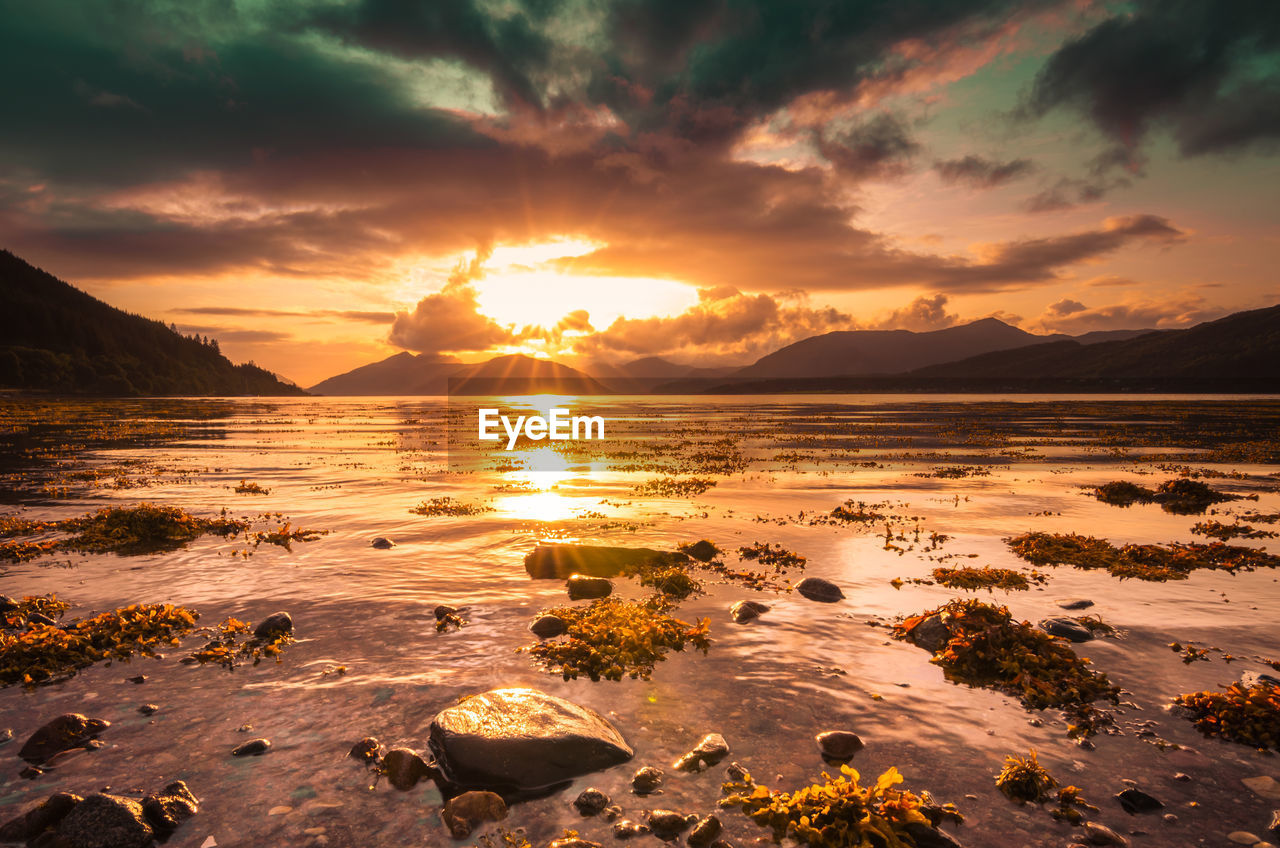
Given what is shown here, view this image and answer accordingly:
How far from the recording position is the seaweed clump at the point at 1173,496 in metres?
22.5

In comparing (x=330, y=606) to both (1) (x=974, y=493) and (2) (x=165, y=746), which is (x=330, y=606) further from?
(1) (x=974, y=493)

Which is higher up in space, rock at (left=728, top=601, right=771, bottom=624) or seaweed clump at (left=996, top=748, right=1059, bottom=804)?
seaweed clump at (left=996, top=748, right=1059, bottom=804)

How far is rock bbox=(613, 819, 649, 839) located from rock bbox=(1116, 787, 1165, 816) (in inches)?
190

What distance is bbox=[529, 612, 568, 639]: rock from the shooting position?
1066 cm

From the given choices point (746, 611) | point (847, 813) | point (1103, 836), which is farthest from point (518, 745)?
point (746, 611)

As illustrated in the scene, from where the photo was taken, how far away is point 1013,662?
888cm

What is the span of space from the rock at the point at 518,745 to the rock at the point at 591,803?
531 millimetres

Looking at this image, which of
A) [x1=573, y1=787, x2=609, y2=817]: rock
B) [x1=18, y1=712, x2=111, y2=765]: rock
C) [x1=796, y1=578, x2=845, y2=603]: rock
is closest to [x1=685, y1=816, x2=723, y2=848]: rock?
[x1=573, y1=787, x2=609, y2=817]: rock

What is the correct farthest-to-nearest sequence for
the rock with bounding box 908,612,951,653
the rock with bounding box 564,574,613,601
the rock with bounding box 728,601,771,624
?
the rock with bounding box 564,574,613,601 < the rock with bounding box 728,601,771,624 < the rock with bounding box 908,612,951,653

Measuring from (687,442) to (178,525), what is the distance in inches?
1580

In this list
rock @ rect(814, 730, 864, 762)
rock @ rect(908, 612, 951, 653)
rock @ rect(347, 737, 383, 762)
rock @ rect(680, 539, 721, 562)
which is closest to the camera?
rock @ rect(347, 737, 383, 762)

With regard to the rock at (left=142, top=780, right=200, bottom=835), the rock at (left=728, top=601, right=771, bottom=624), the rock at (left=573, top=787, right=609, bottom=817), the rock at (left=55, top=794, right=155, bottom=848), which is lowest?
the rock at (left=728, top=601, right=771, bottom=624)

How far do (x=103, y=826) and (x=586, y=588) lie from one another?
840cm

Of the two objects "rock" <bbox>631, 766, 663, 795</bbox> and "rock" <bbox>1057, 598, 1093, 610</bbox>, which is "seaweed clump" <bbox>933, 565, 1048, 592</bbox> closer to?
"rock" <bbox>1057, 598, 1093, 610</bbox>
